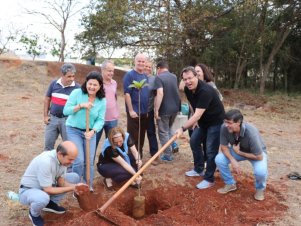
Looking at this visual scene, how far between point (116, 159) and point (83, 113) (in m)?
0.77

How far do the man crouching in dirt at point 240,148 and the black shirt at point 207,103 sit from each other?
0.28 metres

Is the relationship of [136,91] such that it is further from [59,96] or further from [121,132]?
[59,96]

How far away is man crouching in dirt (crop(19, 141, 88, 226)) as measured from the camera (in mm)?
3248

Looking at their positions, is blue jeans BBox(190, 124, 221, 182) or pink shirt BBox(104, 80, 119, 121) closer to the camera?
blue jeans BBox(190, 124, 221, 182)

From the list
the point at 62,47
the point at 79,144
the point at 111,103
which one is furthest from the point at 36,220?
the point at 62,47

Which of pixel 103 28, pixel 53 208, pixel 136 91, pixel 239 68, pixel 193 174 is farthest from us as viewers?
pixel 239 68

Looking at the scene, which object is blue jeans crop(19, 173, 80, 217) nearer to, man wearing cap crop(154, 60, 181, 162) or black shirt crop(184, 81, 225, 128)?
black shirt crop(184, 81, 225, 128)

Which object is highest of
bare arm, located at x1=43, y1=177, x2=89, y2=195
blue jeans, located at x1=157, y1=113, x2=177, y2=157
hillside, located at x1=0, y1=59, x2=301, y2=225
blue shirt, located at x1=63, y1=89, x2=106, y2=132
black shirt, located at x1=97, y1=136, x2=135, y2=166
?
blue shirt, located at x1=63, y1=89, x2=106, y2=132

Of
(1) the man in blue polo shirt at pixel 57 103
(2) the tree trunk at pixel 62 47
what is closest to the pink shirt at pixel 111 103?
(1) the man in blue polo shirt at pixel 57 103

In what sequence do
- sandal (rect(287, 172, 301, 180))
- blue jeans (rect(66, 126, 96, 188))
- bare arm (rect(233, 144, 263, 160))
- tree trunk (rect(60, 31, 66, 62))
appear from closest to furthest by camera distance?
1. blue jeans (rect(66, 126, 96, 188))
2. bare arm (rect(233, 144, 263, 160))
3. sandal (rect(287, 172, 301, 180))
4. tree trunk (rect(60, 31, 66, 62))

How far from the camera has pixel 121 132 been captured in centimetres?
436

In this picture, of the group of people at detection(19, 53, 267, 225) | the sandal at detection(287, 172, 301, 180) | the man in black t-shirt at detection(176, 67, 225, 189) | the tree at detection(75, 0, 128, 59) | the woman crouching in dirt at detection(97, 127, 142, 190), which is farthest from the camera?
the tree at detection(75, 0, 128, 59)

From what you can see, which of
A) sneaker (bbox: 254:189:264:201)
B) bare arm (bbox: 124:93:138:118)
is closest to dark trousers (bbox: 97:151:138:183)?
bare arm (bbox: 124:93:138:118)

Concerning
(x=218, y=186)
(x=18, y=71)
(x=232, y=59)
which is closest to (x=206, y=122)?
(x=218, y=186)
